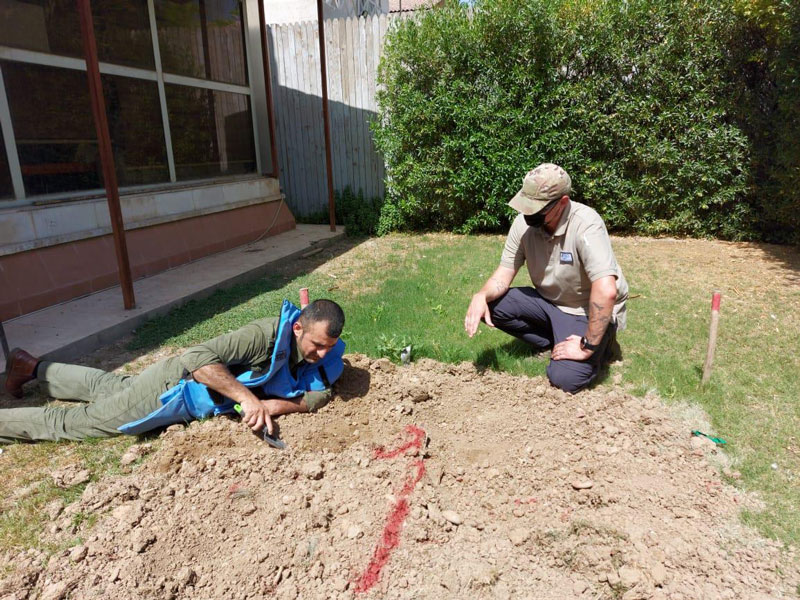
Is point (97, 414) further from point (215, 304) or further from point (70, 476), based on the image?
point (215, 304)

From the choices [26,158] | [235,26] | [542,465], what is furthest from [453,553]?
[235,26]

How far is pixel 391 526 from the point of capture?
2.61 m

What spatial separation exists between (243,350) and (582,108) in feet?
21.7

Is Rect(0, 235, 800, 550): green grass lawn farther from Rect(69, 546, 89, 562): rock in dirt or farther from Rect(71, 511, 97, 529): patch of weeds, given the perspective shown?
Rect(69, 546, 89, 562): rock in dirt

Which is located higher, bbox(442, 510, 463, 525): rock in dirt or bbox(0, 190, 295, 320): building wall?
bbox(0, 190, 295, 320): building wall

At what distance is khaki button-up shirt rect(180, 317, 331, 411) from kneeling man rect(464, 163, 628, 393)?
4.38 ft

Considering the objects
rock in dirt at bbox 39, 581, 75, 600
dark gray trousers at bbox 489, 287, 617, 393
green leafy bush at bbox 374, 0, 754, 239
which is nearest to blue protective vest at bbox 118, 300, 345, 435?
rock in dirt at bbox 39, 581, 75, 600

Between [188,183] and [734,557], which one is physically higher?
[188,183]

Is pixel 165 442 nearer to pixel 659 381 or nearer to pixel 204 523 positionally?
pixel 204 523

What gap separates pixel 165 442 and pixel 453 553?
1792 mm

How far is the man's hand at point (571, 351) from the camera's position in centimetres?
372

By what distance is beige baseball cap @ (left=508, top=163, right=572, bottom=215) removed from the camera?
3.66 m

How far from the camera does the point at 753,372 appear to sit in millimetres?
4141

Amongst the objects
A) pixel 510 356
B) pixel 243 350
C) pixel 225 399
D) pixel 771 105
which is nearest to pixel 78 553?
pixel 225 399
